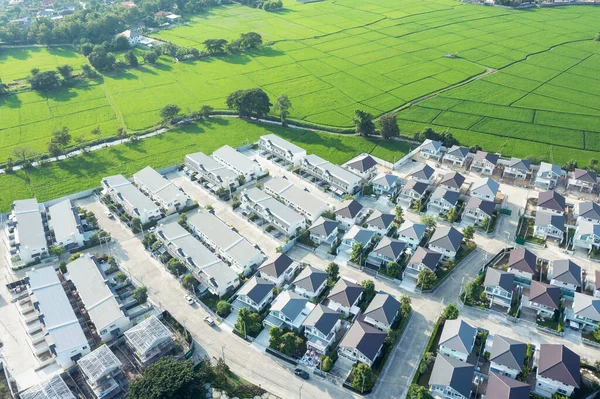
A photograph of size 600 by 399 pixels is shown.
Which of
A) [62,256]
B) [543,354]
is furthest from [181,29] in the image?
[543,354]

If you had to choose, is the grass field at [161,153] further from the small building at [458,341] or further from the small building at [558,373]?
the small building at [558,373]

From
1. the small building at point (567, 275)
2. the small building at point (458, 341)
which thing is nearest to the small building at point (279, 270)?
the small building at point (458, 341)

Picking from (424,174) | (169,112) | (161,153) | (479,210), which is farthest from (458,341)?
(169,112)

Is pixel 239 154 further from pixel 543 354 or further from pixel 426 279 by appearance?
pixel 543 354

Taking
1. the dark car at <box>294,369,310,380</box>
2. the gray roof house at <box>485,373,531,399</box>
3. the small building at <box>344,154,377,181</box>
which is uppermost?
the small building at <box>344,154,377,181</box>

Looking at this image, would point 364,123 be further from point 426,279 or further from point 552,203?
point 426,279

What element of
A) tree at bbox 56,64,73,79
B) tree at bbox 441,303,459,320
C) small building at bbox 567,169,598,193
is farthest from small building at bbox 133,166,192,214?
small building at bbox 567,169,598,193

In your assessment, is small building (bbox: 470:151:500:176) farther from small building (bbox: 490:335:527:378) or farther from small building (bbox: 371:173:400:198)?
small building (bbox: 490:335:527:378)
